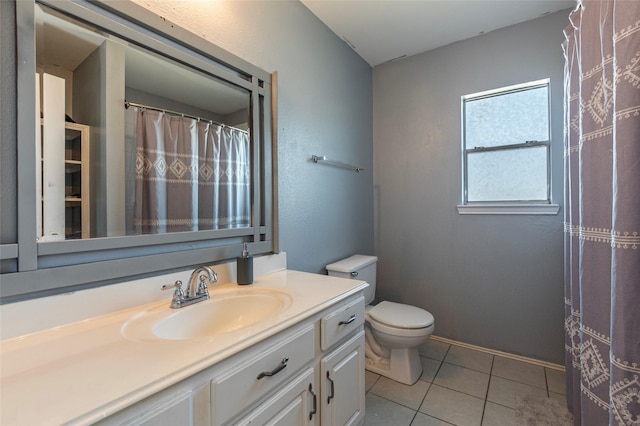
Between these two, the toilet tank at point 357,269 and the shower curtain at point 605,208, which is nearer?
the shower curtain at point 605,208

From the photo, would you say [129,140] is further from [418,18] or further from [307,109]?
[418,18]

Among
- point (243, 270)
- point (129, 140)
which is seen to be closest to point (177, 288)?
point (243, 270)

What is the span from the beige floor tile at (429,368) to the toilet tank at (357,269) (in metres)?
0.58

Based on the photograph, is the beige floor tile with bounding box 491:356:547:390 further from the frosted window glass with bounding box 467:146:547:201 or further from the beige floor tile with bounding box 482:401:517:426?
the frosted window glass with bounding box 467:146:547:201

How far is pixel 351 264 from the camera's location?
6.73 feet

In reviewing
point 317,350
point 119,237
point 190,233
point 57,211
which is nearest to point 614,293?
point 317,350

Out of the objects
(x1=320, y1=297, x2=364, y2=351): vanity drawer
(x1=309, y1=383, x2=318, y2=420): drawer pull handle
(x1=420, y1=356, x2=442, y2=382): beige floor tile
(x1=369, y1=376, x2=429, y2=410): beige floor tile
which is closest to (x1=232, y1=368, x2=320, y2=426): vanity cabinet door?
(x1=309, y1=383, x2=318, y2=420): drawer pull handle

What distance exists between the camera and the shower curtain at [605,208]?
0.89 metres

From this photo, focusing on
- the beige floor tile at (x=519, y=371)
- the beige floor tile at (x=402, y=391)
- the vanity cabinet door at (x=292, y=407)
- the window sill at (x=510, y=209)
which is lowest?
the beige floor tile at (x=402, y=391)

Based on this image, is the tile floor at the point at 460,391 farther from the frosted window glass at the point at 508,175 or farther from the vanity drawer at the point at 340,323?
the frosted window glass at the point at 508,175

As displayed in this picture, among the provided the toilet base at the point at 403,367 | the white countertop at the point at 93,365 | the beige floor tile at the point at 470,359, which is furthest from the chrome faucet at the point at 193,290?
the beige floor tile at the point at 470,359

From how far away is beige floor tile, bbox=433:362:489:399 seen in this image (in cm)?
179

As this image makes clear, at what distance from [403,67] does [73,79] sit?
7.82 ft

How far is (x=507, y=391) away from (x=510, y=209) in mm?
1216
